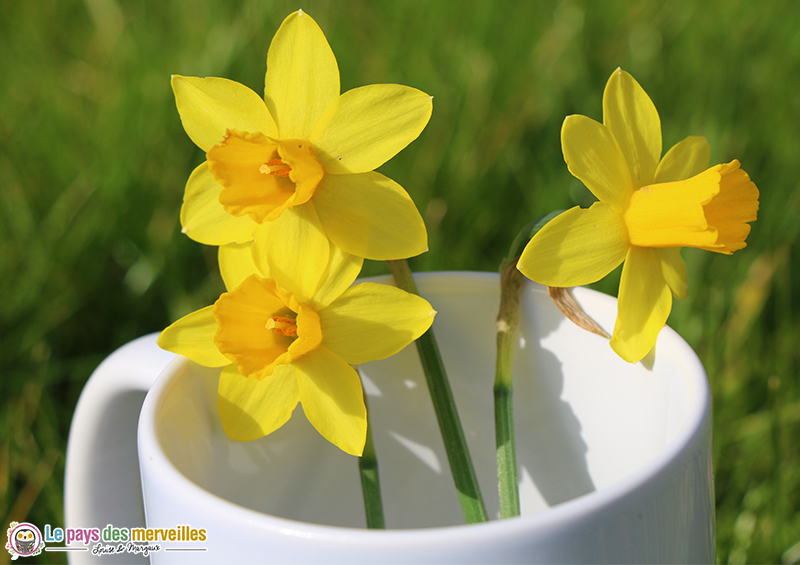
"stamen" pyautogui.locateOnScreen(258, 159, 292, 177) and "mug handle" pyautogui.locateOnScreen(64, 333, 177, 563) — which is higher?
"stamen" pyautogui.locateOnScreen(258, 159, 292, 177)

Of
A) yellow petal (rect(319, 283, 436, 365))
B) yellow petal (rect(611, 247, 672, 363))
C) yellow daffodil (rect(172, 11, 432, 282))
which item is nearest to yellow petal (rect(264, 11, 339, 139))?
yellow daffodil (rect(172, 11, 432, 282))

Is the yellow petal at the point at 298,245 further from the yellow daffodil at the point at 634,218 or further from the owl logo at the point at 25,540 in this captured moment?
the owl logo at the point at 25,540

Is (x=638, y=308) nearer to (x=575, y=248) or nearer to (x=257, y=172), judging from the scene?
(x=575, y=248)

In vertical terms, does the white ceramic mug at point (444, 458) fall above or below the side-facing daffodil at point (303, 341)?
below

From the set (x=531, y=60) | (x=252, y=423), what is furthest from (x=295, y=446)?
(x=531, y=60)

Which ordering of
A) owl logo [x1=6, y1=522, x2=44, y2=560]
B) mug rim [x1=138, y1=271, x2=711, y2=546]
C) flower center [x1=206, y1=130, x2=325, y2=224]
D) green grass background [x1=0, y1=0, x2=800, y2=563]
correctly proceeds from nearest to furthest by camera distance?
1. mug rim [x1=138, y1=271, x2=711, y2=546]
2. flower center [x1=206, y1=130, x2=325, y2=224]
3. owl logo [x1=6, y1=522, x2=44, y2=560]
4. green grass background [x1=0, y1=0, x2=800, y2=563]

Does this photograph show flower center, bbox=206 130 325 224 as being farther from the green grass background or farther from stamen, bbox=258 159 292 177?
the green grass background

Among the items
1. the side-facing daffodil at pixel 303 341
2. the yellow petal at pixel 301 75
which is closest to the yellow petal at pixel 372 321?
the side-facing daffodil at pixel 303 341

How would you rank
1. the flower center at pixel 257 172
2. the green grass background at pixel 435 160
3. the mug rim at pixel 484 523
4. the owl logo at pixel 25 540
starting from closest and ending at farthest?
1. the mug rim at pixel 484 523
2. the flower center at pixel 257 172
3. the owl logo at pixel 25 540
4. the green grass background at pixel 435 160
